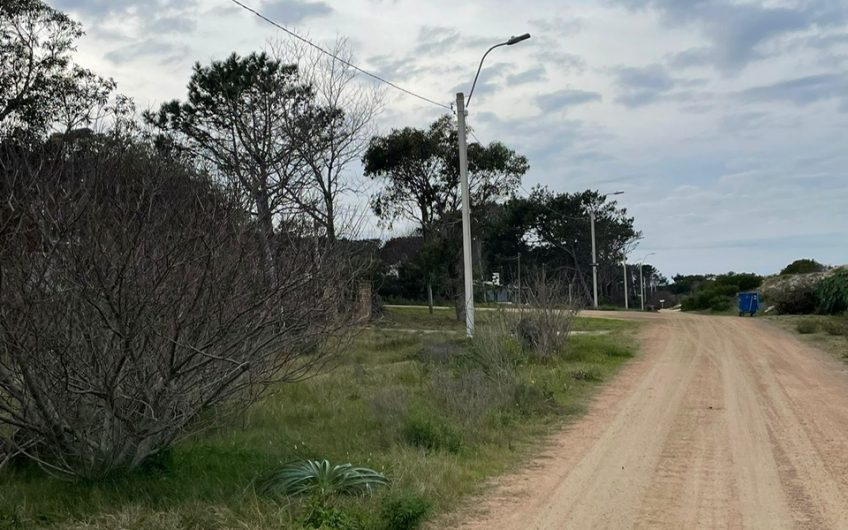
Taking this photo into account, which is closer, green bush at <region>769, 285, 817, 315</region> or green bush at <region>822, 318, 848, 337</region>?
green bush at <region>822, 318, 848, 337</region>

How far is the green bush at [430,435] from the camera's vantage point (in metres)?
9.07

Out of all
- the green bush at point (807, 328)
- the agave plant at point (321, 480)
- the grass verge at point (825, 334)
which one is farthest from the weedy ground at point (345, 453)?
the green bush at point (807, 328)

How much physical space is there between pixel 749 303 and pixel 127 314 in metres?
37.9

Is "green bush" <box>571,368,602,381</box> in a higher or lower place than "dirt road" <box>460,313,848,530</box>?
higher

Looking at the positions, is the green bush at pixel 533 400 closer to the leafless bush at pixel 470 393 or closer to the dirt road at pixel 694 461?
the leafless bush at pixel 470 393

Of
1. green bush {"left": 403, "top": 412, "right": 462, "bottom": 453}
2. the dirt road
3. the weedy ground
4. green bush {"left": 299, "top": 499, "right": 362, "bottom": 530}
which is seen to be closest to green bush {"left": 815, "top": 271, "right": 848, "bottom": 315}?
the dirt road

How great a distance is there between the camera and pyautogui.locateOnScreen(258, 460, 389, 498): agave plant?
702 cm

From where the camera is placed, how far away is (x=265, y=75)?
26375 mm

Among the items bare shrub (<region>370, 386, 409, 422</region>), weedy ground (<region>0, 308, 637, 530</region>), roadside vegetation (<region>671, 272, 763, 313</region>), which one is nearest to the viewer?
weedy ground (<region>0, 308, 637, 530</region>)

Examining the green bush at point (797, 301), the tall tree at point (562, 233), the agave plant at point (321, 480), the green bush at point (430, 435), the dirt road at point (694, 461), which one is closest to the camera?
the dirt road at point (694, 461)

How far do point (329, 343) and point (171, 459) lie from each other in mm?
2014

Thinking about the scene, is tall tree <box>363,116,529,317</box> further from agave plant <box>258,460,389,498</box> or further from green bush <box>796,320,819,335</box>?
agave plant <box>258,460,389,498</box>

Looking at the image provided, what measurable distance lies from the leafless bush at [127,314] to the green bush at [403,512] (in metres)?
1.69

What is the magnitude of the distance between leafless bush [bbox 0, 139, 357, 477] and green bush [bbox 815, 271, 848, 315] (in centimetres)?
3044
